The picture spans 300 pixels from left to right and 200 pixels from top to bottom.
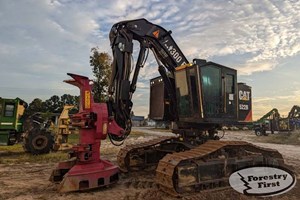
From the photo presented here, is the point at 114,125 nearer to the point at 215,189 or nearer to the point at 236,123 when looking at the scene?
the point at 215,189

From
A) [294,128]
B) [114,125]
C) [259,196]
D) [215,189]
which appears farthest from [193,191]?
[294,128]

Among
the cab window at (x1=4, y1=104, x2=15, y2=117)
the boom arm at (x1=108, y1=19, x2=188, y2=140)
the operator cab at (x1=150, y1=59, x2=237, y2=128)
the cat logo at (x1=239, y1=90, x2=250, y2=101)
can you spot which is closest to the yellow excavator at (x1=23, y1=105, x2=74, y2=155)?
the cab window at (x1=4, y1=104, x2=15, y2=117)

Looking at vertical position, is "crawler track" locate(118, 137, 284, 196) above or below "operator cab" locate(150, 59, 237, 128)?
below

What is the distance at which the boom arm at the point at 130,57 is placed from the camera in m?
8.17

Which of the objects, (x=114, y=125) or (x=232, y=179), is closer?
(x=232, y=179)

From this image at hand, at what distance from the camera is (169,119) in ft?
30.5

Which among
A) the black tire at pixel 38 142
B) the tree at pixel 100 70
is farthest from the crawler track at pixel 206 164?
the tree at pixel 100 70

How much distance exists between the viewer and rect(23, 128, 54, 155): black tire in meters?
14.3

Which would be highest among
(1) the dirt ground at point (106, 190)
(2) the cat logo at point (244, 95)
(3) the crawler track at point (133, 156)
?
(2) the cat logo at point (244, 95)

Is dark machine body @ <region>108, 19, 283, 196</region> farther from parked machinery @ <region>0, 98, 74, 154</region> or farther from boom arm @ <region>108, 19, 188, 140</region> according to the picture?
parked machinery @ <region>0, 98, 74, 154</region>

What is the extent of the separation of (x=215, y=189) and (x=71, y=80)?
4.29 m

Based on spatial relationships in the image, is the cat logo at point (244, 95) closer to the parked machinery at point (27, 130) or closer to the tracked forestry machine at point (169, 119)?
the tracked forestry machine at point (169, 119)

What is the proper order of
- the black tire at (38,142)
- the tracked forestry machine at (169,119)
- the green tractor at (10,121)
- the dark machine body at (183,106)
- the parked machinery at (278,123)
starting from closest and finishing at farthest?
the tracked forestry machine at (169,119) → the dark machine body at (183,106) → the black tire at (38,142) → the green tractor at (10,121) → the parked machinery at (278,123)

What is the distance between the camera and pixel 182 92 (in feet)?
27.9
